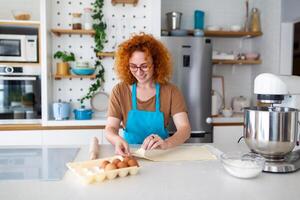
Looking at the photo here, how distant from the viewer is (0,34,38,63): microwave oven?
9.59ft

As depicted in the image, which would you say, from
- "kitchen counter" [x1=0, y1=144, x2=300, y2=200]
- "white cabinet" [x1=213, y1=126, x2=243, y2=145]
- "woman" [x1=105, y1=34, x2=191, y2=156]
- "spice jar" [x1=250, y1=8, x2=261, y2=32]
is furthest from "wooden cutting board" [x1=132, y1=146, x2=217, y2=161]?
"spice jar" [x1=250, y1=8, x2=261, y2=32]

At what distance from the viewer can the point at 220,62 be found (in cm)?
341

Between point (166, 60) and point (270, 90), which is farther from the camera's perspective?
point (166, 60)

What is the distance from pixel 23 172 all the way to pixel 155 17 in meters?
2.24

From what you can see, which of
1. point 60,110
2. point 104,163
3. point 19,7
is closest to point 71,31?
point 19,7

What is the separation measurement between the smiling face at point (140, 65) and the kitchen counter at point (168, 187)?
73 cm

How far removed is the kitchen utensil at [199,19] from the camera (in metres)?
3.41

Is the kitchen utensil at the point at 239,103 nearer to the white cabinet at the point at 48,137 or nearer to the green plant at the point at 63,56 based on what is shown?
the white cabinet at the point at 48,137

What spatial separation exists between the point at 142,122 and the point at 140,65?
0.35 metres

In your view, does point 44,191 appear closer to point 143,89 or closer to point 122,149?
point 122,149

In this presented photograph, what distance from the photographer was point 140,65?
1788mm

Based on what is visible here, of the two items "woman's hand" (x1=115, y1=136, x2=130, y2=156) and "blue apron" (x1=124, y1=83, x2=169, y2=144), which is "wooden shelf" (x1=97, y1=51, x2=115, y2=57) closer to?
"blue apron" (x1=124, y1=83, x2=169, y2=144)

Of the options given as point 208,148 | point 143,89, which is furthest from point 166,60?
point 208,148

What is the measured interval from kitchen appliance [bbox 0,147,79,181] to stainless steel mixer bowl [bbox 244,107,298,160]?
78 centimetres
